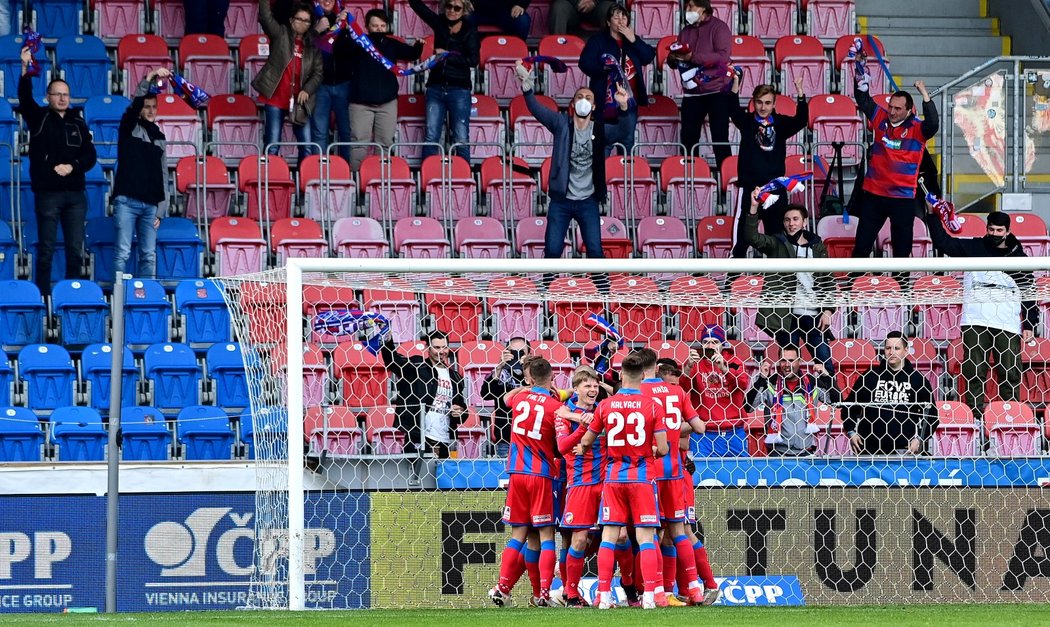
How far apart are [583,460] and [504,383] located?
154 cm

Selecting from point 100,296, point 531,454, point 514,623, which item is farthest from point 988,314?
point 100,296

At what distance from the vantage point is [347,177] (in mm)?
13836

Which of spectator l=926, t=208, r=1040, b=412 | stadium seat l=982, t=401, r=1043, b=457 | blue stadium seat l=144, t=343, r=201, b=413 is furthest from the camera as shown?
blue stadium seat l=144, t=343, r=201, b=413

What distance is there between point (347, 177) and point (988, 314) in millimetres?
5350

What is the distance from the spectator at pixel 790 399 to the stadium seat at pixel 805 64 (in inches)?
191

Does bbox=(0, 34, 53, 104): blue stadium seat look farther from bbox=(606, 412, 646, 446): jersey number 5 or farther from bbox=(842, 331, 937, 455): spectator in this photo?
bbox=(842, 331, 937, 455): spectator

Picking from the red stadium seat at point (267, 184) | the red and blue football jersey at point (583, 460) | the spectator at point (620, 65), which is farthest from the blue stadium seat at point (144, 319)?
the red and blue football jersey at point (583, 460)

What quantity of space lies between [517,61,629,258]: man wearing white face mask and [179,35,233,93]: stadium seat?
320 centimetres

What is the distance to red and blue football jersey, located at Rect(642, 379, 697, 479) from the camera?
360 inches

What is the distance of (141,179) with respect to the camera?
12.7 m

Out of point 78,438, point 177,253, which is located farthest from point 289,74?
point 78,438

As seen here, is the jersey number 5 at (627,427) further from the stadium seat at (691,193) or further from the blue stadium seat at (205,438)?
the stadium seat at (691,193)

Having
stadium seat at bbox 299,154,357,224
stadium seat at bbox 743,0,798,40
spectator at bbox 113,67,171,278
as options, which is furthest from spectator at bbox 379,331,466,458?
stadium seat at bbox 743,0,798,40

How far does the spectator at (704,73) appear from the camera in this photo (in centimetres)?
1403
